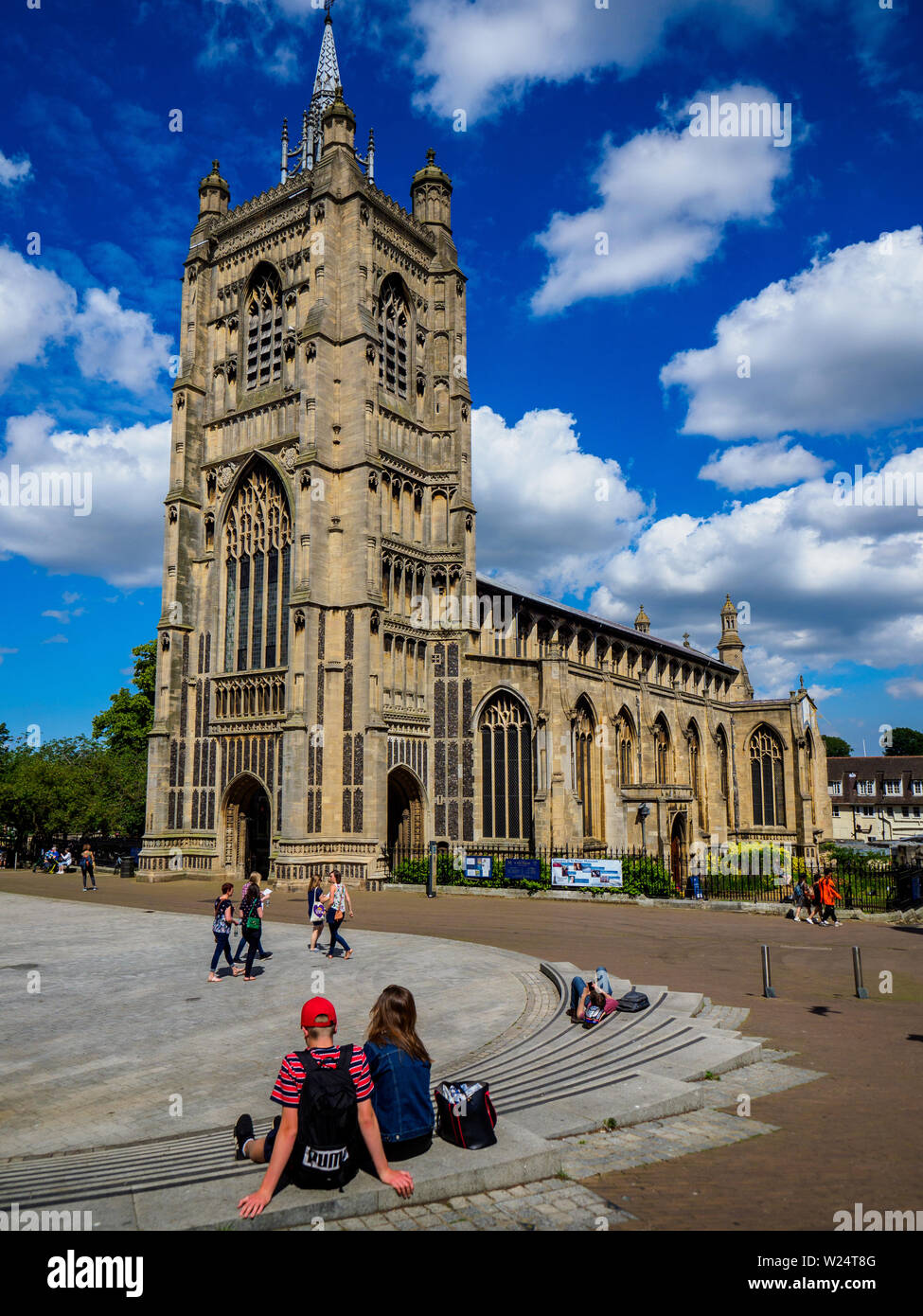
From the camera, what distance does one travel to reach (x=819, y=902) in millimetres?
23109

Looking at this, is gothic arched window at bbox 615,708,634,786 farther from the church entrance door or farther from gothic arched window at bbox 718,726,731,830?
gothic arched window at bbox 718,726,731,830

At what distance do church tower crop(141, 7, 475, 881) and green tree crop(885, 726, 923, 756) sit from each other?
103 meters

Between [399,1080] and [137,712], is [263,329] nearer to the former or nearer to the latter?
[137,712]

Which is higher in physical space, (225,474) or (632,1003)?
(225,474)

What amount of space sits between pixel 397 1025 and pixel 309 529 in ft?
102

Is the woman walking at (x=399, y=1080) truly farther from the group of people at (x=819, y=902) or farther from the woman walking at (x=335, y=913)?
the group of people at (x=819, y=902)

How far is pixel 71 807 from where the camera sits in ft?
149

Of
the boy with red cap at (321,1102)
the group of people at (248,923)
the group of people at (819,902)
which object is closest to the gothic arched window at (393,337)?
the group of people at (819,902)

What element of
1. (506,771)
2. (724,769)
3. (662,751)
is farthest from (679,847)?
(724,769)

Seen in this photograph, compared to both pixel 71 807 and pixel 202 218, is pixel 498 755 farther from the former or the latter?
pixel 202 218

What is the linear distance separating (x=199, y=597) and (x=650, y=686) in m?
24.3

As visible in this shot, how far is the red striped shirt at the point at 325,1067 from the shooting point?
5406 millimetres

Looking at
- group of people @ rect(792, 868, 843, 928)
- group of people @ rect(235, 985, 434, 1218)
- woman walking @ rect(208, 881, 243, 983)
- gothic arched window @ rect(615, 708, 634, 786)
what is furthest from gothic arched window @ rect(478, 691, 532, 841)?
group of people @ rect(235, 985, 434, 1218)
